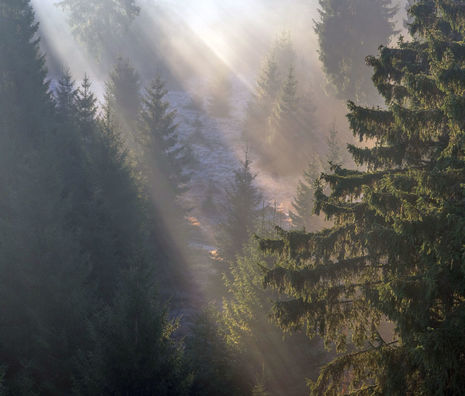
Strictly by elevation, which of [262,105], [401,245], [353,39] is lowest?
[401,245]

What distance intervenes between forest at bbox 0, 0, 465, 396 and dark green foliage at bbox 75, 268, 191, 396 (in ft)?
0.16

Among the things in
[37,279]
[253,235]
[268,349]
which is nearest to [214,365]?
[268,349]

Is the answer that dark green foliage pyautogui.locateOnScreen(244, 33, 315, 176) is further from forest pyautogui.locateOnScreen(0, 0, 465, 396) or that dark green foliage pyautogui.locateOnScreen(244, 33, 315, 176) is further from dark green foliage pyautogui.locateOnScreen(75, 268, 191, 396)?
dark green foliage pyautogui.locateOnScreen(75, 268, 191, 396)

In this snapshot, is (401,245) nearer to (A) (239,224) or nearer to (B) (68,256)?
(B) (68,256)

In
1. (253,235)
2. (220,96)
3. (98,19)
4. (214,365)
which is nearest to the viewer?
(253,235)

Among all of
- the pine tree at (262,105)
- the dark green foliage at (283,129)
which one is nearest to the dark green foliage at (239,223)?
the dark green foliage at (283,129)

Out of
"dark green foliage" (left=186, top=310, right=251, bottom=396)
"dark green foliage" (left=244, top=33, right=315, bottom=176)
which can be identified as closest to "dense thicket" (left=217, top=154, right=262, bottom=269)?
"dark green foliage" (left=186, top=310, right=251, bottom=396)

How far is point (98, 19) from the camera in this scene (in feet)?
161

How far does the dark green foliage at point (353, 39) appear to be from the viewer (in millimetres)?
36156

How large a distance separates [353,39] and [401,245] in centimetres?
3727

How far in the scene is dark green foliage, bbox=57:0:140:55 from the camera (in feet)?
161

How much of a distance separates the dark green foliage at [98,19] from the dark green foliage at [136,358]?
4835 centimetres

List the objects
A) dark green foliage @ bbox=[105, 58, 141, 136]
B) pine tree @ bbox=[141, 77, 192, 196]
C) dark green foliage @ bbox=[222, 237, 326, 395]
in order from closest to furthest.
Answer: dark green foliage @ bbox=[222, 237, 326, 395] → pine tree @ bbox=[141, 77, 192, 196] → dark green foliage @ bbox=[105, 58, 141, 136]

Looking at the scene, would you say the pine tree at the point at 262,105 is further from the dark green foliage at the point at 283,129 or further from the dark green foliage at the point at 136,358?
the dark green foliage at the point at 136,358
